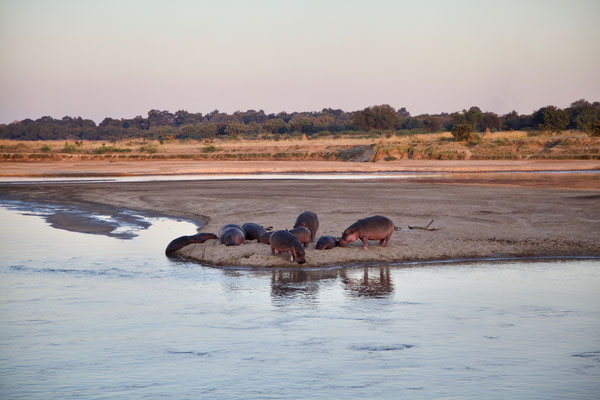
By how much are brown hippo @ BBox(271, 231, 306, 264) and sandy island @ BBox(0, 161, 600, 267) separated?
0.24m

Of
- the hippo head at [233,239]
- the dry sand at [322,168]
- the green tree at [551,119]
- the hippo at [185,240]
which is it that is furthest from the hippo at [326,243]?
the green tree at [551,119]

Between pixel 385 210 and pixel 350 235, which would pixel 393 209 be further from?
pixel 350 235

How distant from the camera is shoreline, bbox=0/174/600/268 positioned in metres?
14.7

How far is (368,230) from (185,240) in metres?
4.09

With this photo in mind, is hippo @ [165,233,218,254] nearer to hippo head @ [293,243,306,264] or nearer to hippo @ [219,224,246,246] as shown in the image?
hippo @ [219,224,246,246]

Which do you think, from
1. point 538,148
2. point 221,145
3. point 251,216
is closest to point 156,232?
point 251,216

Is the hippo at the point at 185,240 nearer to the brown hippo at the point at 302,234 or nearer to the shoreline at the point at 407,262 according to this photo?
the shoreline at the point at 407,262

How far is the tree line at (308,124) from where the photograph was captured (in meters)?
83.1

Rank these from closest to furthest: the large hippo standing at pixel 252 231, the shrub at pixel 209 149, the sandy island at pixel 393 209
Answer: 1. the sandy island at pixel 393 209
2. the large hippo standing at pixel 252 231
3. the shrub at pixel 209 149

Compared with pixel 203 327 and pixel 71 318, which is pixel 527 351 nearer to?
pixel 203 327

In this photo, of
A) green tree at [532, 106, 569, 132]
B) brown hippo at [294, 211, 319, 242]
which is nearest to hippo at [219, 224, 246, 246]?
brown hippo at [294, 211, 319, 242]

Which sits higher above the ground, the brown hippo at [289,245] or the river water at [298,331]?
the brown hippo at [289,245]

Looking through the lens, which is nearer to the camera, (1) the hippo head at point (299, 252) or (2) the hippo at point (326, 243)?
(1) the hippo head at point (299, 252)

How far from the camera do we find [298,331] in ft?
29.9
